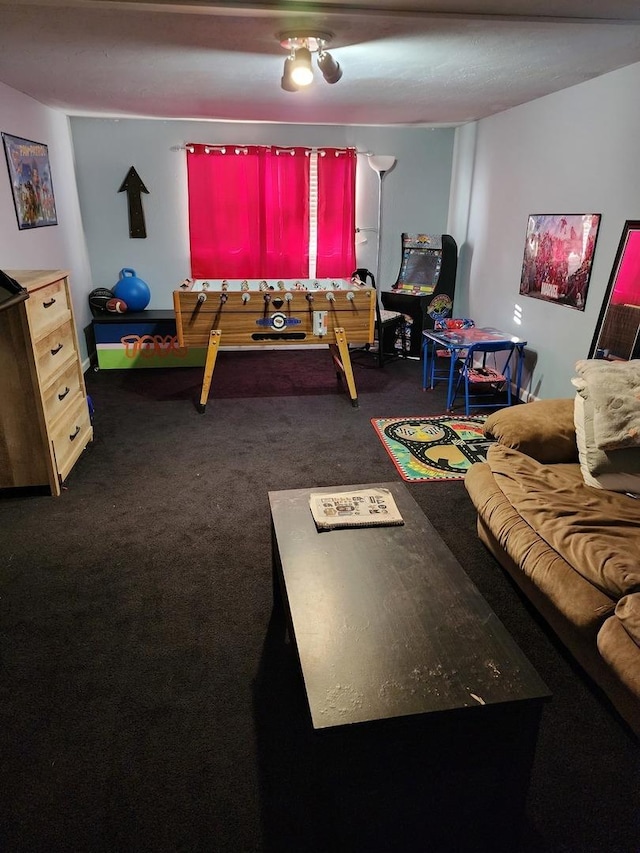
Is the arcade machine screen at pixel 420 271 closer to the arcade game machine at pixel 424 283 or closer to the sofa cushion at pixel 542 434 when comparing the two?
the arcade game machine at pixel 424 283

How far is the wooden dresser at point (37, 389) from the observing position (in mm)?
2680

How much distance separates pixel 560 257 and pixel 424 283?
1757mm

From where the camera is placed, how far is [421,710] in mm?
1145

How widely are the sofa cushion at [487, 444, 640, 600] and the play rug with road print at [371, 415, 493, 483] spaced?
0.79m

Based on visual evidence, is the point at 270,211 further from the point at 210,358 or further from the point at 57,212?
the point at 210,358

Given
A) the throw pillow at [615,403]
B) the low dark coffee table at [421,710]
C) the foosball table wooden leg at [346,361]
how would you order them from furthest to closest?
1. the foosball table wooden leg at [346,361]
2. the throw pillow at [615,403]
3. the low dark coffee table at [421,710]

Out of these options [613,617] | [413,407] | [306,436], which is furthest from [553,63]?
[613,617]

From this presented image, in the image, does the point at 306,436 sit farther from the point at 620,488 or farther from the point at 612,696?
the point at 612,696

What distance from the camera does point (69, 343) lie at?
3324 millimetres

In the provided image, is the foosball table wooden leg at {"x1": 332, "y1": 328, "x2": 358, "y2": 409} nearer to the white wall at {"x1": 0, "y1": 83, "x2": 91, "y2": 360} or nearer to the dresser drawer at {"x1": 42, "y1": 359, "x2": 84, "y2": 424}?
the dresser drawer at {"x1": 42, "y1": 359, "x2": 84, "y2": 424}

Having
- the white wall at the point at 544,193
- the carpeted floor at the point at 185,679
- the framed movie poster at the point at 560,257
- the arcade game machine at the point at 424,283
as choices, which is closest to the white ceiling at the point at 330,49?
the white wall at the point at 544,193

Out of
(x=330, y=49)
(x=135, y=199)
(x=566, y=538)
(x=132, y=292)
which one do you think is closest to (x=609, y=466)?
(x=566, y=538)

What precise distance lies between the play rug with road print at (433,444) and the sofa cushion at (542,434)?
0.68 meters

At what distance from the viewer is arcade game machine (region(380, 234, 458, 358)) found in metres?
5.29
